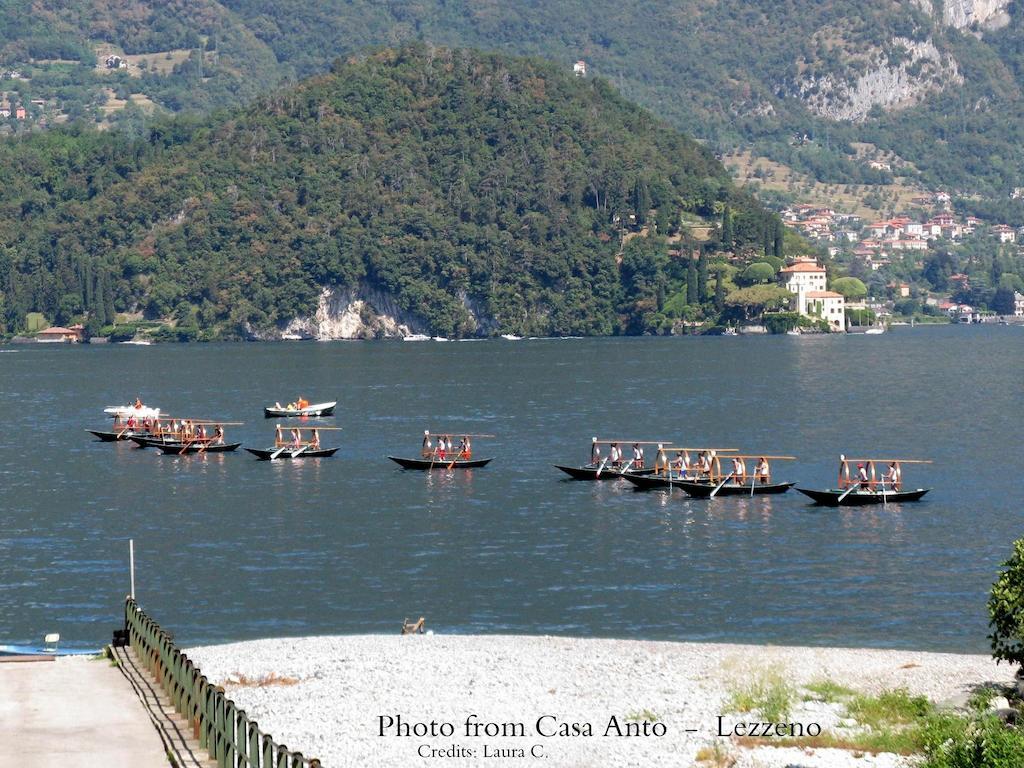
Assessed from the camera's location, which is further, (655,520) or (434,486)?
(434,486)

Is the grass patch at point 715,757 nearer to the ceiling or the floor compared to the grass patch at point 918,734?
nearer to the floor

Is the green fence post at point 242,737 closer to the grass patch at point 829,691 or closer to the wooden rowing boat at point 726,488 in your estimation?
the grass patch at point 829,691

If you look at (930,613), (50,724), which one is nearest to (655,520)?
(930,613)

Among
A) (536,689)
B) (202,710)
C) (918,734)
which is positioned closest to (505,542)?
(536,689)

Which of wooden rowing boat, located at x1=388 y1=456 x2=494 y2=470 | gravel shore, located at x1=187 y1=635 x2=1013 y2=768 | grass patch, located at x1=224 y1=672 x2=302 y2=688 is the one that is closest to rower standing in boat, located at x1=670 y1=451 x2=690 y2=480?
wooden rowing boat, located at x1=388 y1=456 x2=494 y2=470

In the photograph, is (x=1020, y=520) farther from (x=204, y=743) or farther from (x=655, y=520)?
(x=204, y=743)

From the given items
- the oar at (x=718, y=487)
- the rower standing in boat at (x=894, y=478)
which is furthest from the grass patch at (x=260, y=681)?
the rower standing in boat at (x=894, y=478)
